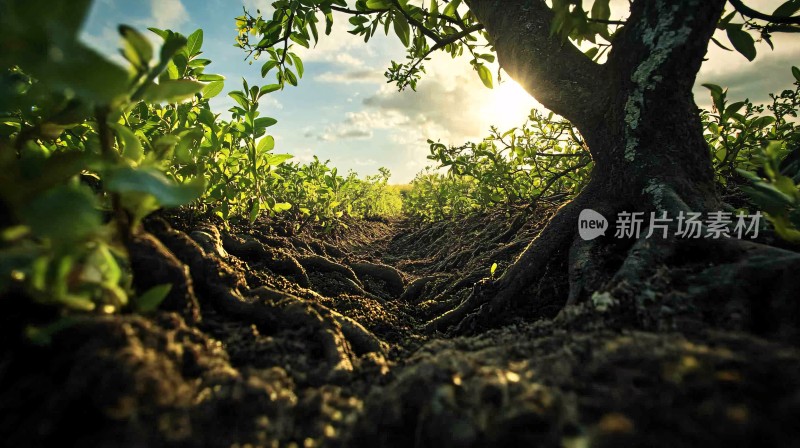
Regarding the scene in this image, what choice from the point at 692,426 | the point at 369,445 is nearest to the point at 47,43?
the point at 369,445

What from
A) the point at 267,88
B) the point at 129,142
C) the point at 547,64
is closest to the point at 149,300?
the point at 129,142

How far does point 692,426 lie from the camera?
71 cm

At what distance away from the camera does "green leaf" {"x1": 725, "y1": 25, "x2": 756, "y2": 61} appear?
88.2 inches

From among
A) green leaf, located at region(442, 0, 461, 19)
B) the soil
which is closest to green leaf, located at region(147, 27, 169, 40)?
the soil

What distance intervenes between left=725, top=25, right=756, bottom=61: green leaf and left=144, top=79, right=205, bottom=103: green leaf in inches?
113

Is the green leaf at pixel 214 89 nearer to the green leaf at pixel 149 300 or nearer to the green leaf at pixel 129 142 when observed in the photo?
the green leaf at pixel 129 142

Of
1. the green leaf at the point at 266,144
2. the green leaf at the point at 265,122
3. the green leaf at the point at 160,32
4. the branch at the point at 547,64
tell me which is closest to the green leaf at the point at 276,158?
the green leaf at the point at 266,144

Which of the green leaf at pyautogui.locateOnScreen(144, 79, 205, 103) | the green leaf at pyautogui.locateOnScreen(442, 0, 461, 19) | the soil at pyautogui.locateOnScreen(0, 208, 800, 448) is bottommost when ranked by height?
the soil at pyautogui.locateOnScreen(0, 208, 800, 448)

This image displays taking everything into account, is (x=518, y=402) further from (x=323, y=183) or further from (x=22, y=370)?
(x=323, y=183)

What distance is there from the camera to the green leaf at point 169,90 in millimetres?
1091

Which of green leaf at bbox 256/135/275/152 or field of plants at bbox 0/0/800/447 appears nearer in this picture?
field of plants at bbox 0/0/800/447

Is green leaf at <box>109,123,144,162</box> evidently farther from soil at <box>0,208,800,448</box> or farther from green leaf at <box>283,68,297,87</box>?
green leaf at <box>283,68,297,87</box>

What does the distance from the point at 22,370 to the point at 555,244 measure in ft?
8.03

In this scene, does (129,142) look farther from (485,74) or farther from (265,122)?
(485,74)
